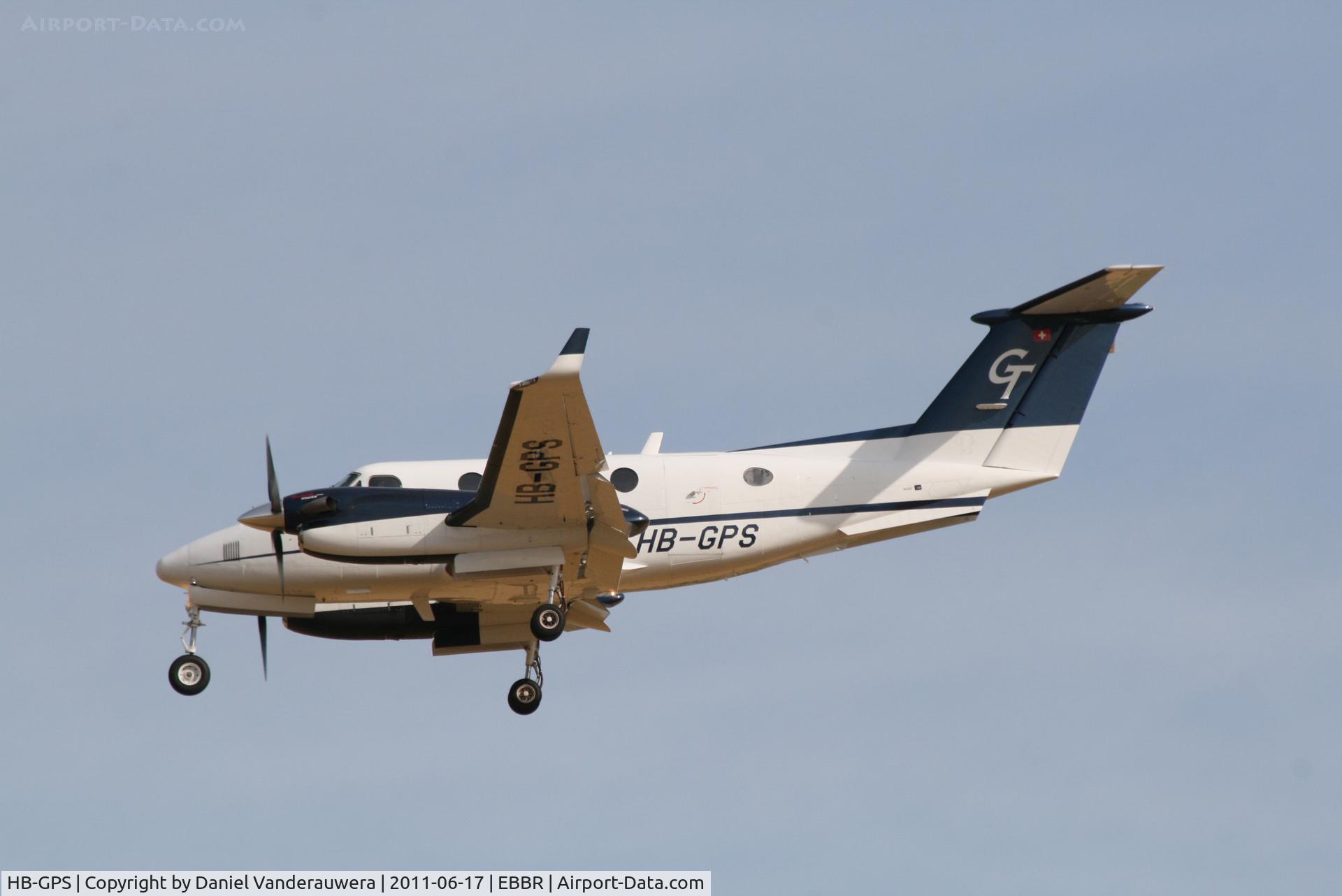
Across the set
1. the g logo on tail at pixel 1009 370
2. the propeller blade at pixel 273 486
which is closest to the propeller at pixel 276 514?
the propeller blade at pixel 273 486

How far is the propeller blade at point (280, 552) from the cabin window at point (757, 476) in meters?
6.78

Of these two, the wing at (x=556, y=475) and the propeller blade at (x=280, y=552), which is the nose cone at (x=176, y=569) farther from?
the wing at (x=556, y=475)

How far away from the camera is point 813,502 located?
24.8 meters

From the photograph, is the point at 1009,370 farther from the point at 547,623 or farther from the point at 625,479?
the point at 547,623

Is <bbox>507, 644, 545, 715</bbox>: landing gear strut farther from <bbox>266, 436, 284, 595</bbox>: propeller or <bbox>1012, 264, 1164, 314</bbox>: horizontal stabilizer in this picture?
<bbox>1012, 264, 1164, 314</bbox>: horizontal stabilizer

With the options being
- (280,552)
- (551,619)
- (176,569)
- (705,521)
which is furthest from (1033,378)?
(176,569)

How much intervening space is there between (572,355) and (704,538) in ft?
17.7

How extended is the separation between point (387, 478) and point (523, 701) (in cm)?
409

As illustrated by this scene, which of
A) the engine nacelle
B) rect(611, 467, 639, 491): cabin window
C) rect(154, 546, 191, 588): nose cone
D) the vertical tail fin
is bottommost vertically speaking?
the engine nacelle

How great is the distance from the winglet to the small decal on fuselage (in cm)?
507

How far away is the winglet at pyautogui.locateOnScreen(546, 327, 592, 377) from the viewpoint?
20.2 meters

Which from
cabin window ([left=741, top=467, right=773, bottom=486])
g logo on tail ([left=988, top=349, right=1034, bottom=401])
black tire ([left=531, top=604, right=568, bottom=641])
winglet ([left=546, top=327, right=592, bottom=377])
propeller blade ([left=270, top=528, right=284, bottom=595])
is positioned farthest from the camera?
g logo on tail ([left=988, top=349, right=1034, bottom=401])

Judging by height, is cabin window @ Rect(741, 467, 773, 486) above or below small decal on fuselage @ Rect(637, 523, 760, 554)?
above

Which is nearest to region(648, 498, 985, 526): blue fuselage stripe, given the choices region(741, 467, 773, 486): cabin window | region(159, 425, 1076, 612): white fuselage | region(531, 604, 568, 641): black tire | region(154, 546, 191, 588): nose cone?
region(159, 425, 1076, 612): white fuselage
